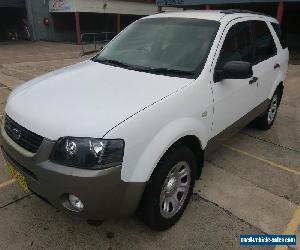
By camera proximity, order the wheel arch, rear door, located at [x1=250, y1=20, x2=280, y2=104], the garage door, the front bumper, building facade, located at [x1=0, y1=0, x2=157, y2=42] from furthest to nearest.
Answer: the garage door < building facade, located at [x1=0, y1=0, x2=157, y2=42] < rear door, located at [x1=250, y1=20, x2=280, y2=104] < the wheel arch < the front bumper

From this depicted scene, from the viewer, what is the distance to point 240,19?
12.7ft

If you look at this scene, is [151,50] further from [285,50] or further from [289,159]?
[285,50]

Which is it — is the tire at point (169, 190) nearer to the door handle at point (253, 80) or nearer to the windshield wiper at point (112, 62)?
the windshield wiper at point (112, 62)

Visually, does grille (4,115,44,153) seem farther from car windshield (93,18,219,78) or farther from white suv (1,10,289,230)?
car windshield (93,18,219,78)

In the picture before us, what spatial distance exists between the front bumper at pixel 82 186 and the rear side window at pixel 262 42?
275 cm

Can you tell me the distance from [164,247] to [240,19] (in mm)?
2841

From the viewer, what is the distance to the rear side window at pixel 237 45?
3406 mm

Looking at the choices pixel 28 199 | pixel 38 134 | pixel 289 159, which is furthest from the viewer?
pixel 289 159

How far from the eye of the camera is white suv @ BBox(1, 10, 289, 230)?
7.41 ft

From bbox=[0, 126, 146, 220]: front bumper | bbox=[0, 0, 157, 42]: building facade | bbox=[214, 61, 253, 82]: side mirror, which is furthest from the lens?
bbox=[0, 0, 157, 42]: building facade

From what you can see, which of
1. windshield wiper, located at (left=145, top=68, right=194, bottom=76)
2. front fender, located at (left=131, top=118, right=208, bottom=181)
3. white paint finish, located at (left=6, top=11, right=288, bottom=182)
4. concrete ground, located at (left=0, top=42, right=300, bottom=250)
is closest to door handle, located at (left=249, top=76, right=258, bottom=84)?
white paint finish, located at (left=6, top=11, right=288, bottom=182)

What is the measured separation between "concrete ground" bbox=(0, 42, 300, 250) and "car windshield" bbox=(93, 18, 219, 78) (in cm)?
145

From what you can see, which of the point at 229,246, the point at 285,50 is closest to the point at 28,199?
the point at 229,246

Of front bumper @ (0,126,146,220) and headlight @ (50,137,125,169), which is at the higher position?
headlight @ (50,137,125,169)
